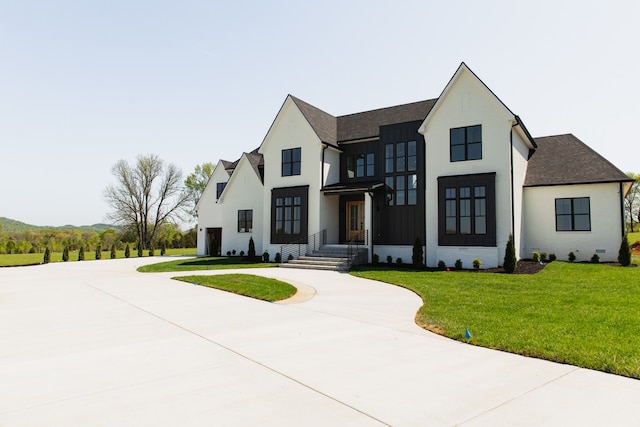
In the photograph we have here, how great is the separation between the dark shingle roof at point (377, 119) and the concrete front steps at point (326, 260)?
22.4 ft

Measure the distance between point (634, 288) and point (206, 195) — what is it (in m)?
28.3

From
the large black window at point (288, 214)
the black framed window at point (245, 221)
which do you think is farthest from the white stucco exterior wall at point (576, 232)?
the black framed window at point (245, 221)

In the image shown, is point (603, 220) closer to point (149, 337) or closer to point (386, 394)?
point (386, 394)

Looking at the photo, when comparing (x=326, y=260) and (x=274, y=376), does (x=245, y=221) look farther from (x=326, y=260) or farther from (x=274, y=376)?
(x=274, y=376)

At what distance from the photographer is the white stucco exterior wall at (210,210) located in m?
31.0

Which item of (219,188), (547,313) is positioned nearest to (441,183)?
(547,313)

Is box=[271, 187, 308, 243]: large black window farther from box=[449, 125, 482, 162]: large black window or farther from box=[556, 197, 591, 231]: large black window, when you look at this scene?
box=[556, 197, 591, 231]: large black window

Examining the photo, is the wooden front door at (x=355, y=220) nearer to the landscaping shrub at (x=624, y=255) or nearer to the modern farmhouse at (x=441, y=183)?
the modern farmhouse at (x=441, y=183)

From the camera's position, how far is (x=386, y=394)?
13.2 feet

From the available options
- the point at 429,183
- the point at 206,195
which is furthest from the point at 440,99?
the point at 206,195

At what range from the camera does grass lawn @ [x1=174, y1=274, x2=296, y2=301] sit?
35.0ft

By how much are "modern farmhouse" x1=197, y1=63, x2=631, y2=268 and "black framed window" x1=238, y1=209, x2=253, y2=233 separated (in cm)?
374

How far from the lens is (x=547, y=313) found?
7.92 metres

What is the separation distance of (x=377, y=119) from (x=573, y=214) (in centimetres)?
1175
